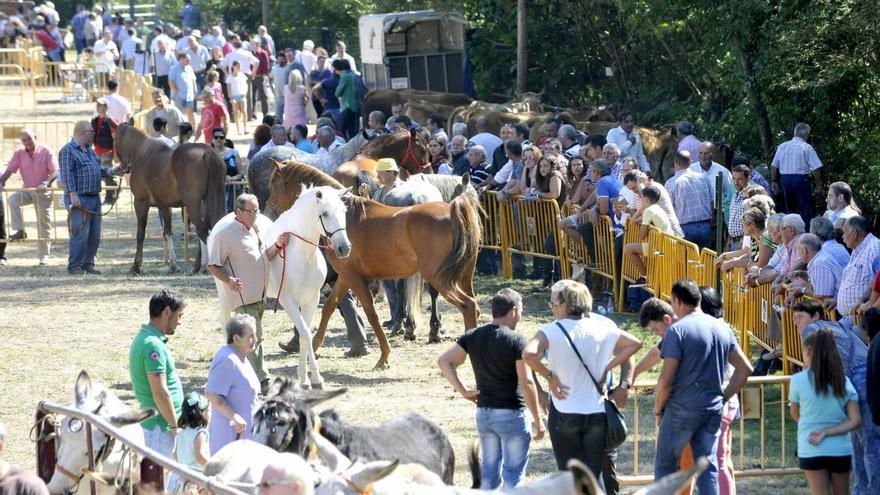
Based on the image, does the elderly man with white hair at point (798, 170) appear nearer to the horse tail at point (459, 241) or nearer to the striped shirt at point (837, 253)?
the horse tail at point (459, 241)

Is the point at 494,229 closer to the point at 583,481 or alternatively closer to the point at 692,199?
the point at 692,199

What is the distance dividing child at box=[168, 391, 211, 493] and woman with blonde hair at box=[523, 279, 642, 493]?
6.54 feet

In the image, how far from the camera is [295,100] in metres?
29.7

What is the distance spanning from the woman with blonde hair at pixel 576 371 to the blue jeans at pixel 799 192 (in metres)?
9.62

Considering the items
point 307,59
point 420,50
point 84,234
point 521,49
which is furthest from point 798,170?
point 307,59

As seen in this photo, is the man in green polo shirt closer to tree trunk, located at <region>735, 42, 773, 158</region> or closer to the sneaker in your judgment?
the sneaker

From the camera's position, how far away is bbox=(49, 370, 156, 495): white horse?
7.39m

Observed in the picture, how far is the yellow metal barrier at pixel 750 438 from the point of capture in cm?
972

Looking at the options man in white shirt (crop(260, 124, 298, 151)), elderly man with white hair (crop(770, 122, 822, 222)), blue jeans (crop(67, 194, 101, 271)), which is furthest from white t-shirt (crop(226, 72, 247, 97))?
elderly man with white hair (crop(770, 122, 822, 222))

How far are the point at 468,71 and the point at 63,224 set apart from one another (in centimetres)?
1080

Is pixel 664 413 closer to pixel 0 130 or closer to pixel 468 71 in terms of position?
pixel 468 71

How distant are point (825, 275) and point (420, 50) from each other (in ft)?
68.9

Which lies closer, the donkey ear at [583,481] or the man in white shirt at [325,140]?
the donkey ear at [583,481]

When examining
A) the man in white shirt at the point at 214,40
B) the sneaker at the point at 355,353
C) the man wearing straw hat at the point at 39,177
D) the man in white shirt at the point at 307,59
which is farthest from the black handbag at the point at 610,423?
the man in white shirt at the point at 214,40
